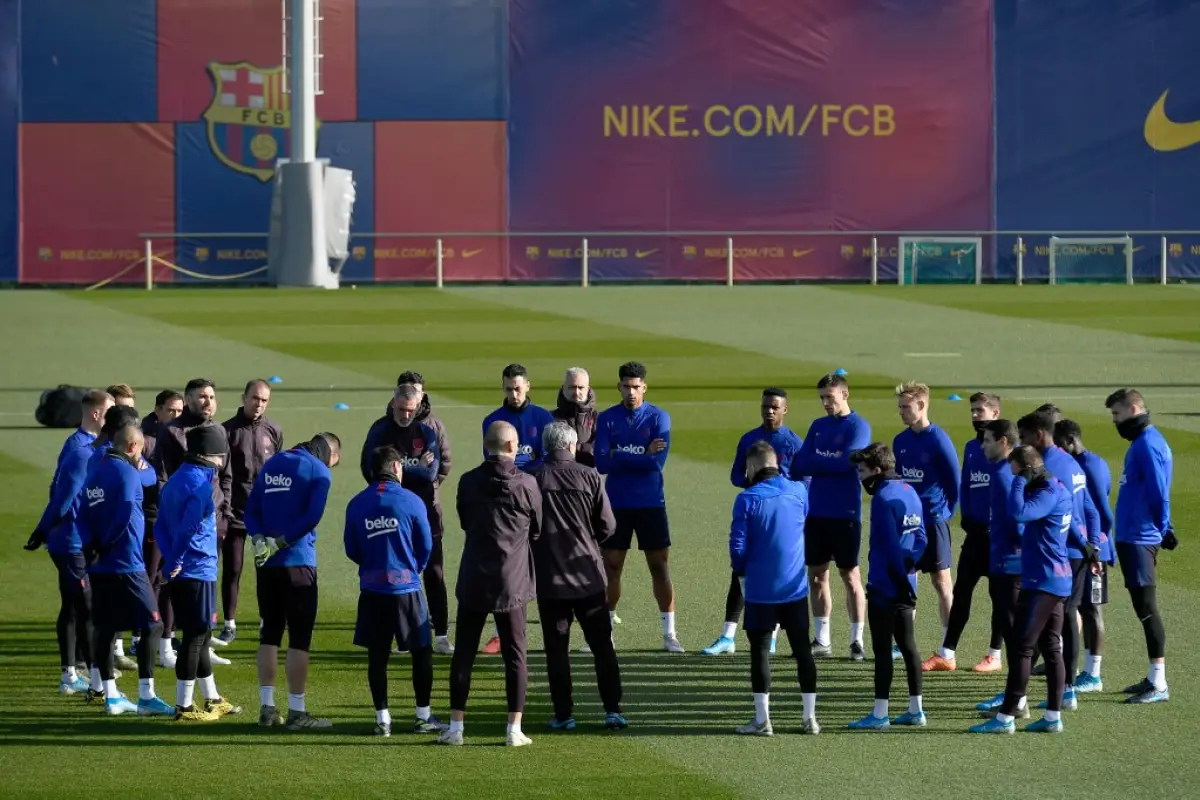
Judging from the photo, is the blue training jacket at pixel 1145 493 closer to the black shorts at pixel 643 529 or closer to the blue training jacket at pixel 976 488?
the blue training jacket at pixel 976 488

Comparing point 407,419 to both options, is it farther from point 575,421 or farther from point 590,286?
point 590,286

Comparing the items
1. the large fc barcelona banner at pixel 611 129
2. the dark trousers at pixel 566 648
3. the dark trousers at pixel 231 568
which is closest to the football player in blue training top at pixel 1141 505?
the dark trousers at pixel 566 648

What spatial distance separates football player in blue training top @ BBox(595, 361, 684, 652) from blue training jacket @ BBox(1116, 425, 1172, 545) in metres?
3.29

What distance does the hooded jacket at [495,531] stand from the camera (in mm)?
11039

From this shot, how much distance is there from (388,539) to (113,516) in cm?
181

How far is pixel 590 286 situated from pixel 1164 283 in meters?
14.3

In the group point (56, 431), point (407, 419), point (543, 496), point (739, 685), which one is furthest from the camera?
point (56, 431)

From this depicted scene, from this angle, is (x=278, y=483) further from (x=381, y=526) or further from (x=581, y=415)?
(x=581, y=415)

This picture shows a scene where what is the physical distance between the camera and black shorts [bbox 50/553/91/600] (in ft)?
40.4

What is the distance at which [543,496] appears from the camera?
37.2 feet

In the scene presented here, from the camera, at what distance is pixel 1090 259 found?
48.5m

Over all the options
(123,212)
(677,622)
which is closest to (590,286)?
(123,212)

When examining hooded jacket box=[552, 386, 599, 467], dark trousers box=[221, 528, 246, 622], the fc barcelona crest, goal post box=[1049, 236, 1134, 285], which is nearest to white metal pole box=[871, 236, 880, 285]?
goal post box=[1049, 236, 1134, 285]

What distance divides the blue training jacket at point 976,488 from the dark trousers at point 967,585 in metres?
0.13
